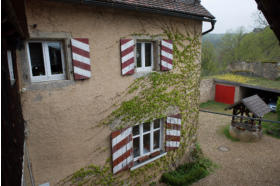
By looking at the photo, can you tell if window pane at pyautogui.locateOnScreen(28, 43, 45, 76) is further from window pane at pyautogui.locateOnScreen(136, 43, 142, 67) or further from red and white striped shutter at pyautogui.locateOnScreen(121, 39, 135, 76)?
window pane at pyautogui.locateOnScreen(136, 43, 142, 67)

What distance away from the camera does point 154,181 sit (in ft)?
20.7

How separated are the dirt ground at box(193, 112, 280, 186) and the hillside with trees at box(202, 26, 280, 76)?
47.6 feet

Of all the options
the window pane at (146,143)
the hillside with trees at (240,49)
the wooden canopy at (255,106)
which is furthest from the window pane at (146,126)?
the hillside with trees at (240,49)

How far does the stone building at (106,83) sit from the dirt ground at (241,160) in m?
2.51

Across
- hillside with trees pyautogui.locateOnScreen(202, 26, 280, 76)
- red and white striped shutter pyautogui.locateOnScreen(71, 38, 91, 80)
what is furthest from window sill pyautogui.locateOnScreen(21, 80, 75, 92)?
hillside with trees pyautogui.locateOnScreen(202, 26, 280, 76)

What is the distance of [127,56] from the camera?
472 cm

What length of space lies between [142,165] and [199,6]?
5.35m

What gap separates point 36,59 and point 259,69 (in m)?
19.3

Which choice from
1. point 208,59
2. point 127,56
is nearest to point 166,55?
point 127,56

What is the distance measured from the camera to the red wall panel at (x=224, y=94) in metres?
16.3

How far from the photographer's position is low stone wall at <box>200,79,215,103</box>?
16.8 m

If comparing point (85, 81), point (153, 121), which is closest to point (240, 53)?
point (153, 121)

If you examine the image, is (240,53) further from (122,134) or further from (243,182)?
(122,134)

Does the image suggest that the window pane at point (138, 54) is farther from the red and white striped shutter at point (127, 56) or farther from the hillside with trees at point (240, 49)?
the hillside with trees at point (240, 49)
